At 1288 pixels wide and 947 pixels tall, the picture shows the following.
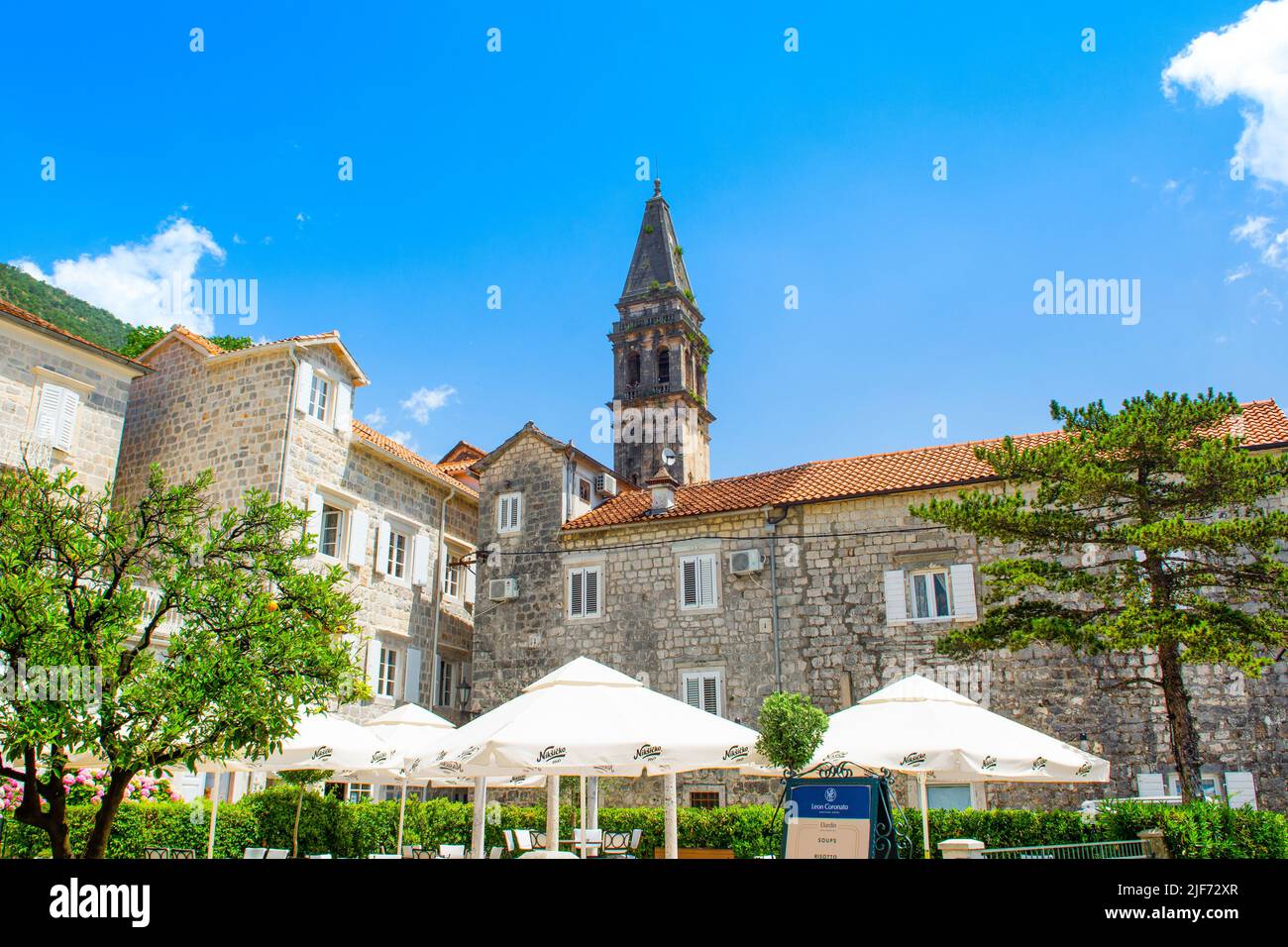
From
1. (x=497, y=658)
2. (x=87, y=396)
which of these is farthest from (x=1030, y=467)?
(x=87, y=396)

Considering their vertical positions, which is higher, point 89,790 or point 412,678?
point 412,678

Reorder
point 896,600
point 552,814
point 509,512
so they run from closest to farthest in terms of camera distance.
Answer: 1. point 552,814
2. point 896,600
3. point 509,512

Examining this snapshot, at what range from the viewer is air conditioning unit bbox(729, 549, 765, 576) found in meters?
22.6

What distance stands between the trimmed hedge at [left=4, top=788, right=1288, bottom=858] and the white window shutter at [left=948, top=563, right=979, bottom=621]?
4.80 metres

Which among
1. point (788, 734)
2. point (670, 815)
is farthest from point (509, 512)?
point (788, 734)

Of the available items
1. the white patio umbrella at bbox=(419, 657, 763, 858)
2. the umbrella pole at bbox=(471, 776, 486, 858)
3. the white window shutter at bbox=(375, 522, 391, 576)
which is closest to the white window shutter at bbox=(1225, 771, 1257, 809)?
the white patio umbrella at bbox=(419, 657, 763, 858)

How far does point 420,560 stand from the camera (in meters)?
25.4

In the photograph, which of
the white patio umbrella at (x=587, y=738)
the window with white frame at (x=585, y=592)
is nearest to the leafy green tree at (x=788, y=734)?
the white patio umbrella at (x=587, y=738)

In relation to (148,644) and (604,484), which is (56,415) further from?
(604,484)

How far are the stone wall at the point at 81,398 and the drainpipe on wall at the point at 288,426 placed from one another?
3471mm

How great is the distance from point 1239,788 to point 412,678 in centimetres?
1814
